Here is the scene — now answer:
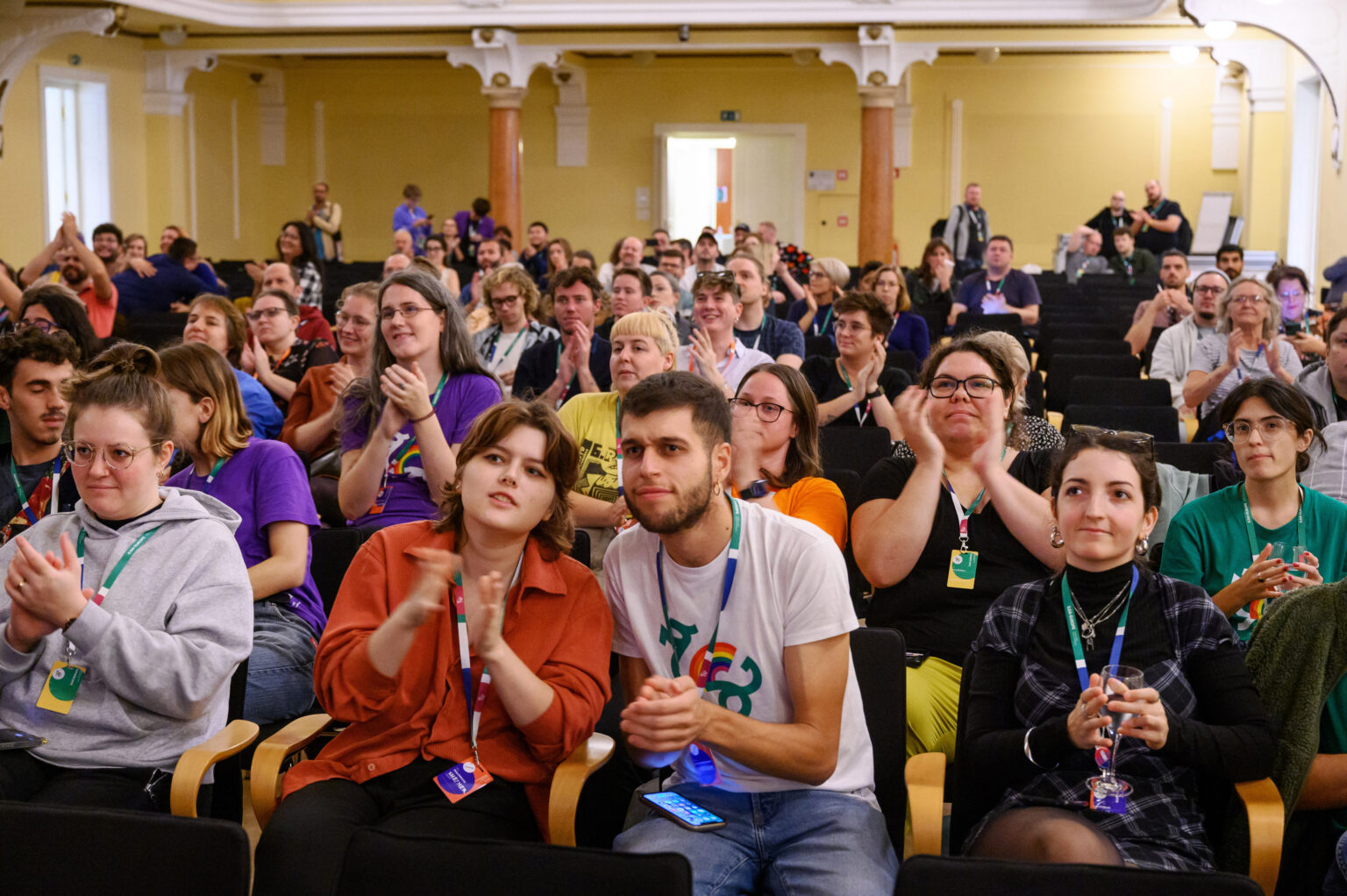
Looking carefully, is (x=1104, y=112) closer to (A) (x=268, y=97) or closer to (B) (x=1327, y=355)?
(A) (x=268, y=97)

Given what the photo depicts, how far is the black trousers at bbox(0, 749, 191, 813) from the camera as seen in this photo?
86.6 inches

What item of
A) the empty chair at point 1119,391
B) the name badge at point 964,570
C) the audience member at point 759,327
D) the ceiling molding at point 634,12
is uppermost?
the ceiling molding at point 634,12

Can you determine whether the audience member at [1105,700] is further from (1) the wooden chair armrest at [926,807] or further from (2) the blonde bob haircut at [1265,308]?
(2) the blonde bob haircut at [1265,308]

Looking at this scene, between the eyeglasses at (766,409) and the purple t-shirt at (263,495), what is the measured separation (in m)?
1.02

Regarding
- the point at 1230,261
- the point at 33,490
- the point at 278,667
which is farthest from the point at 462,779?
the point at 1230,261

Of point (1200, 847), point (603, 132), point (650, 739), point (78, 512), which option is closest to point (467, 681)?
point (650, 739)

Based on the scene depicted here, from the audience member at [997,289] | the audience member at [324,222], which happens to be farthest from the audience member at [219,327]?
the audience member at [324,222]

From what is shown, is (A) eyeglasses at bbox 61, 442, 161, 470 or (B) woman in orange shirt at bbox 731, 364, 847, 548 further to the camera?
(B) woman in orange shirt at bbox 731, 364, 847, 548

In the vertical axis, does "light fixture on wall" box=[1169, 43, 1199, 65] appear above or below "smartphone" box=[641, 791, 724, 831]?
above

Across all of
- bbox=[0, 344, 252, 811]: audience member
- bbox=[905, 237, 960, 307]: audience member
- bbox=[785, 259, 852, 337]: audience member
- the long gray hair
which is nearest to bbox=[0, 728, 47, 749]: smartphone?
bbox=[0, 344, 252, 811]: audience member

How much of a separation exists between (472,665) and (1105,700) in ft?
3.35

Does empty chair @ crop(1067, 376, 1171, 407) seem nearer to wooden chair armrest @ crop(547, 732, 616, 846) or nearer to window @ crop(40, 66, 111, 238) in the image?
wooden chair armrest @ crop(547, 732, 616, 846)

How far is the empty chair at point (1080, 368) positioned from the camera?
6293 mm

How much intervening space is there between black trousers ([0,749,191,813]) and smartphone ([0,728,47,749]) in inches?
1.1
